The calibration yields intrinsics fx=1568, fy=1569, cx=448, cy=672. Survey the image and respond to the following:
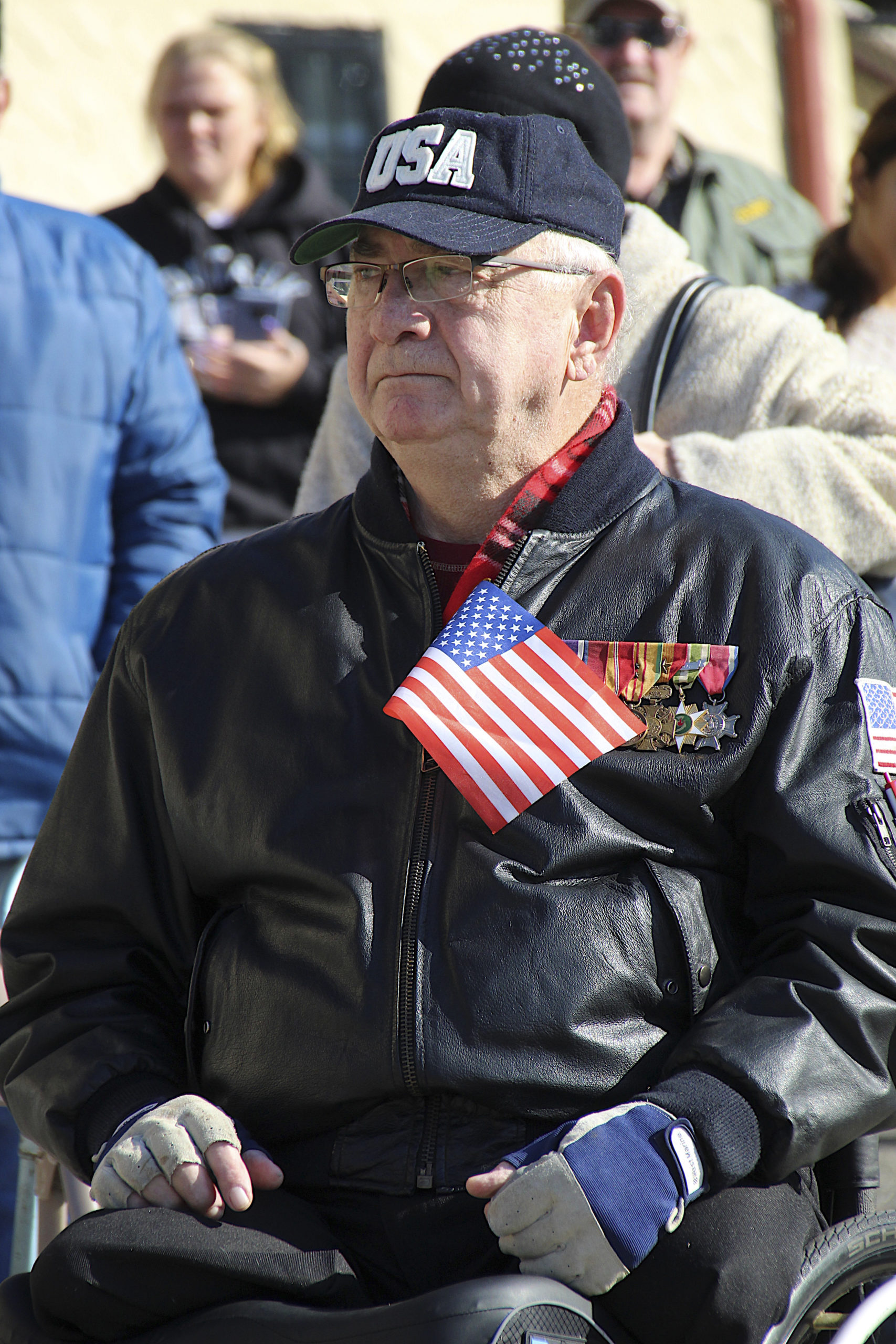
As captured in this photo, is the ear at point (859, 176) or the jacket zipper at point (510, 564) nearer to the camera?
the jacket zipper at point (510, 564)

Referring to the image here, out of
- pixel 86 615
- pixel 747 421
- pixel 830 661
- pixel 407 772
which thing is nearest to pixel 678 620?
pixel 830 661

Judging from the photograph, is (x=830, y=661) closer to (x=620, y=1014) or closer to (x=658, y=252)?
(x=620, y=1014)

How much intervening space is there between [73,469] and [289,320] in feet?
3.69

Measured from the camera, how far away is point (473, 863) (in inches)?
72.2

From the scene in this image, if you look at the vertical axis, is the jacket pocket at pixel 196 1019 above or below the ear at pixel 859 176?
below

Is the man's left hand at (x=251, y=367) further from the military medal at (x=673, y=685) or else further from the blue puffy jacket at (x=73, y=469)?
the military medal at (x=673, y=685)

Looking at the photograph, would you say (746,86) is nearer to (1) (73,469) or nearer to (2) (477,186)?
(1) (73,469)

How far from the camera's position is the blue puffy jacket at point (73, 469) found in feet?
10.2

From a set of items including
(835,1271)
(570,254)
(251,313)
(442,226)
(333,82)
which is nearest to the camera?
(835,1271)

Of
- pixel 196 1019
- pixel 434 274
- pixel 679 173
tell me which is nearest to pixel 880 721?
pixel 434 274

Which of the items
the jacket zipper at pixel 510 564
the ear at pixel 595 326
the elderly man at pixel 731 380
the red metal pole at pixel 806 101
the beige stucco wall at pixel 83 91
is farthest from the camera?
the red metal pole at pixel 806 101

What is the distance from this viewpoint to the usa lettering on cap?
205 centimetres

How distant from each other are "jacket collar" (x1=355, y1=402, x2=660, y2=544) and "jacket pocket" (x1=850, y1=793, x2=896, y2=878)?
488mm

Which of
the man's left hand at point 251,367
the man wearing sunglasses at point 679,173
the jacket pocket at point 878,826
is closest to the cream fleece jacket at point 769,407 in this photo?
the jacket pocket at point 878,826
